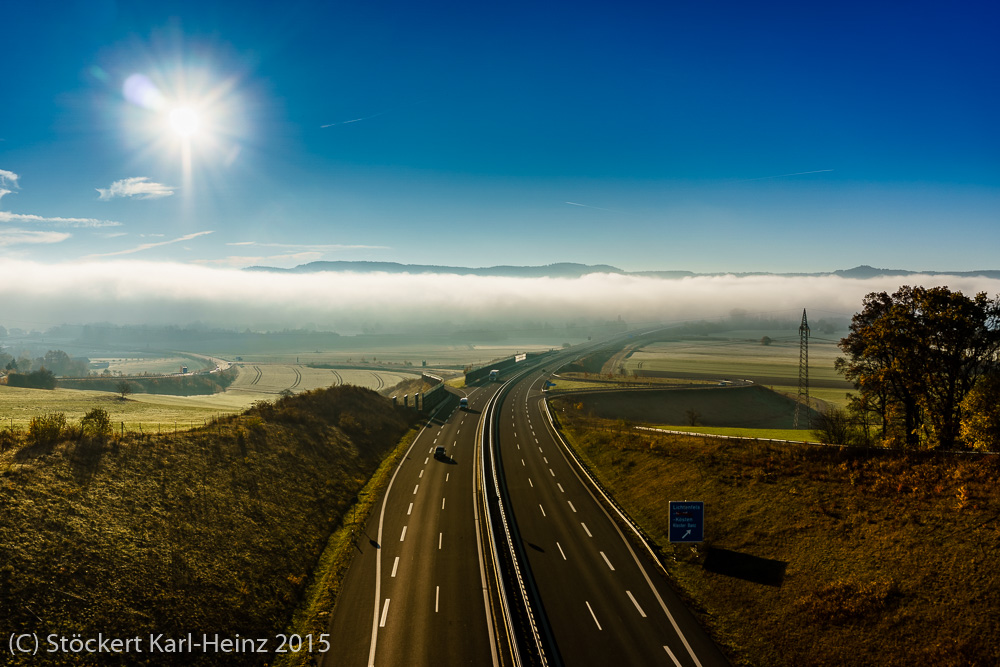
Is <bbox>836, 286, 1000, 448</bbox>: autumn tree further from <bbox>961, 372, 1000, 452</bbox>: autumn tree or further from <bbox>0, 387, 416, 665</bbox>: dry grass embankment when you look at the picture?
<bbox>0, 387, 416, 665</bbox>: dry grass embankment

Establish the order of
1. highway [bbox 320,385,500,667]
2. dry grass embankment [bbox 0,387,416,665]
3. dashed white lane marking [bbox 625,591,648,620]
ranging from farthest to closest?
dashed white lane marking [bbox 625,591,648,620] < highway [bbox 320,385,500,667] < dry grass embankment [bbox 0,387,416,665]

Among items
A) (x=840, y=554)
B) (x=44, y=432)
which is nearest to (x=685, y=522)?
(x=840, y=554)

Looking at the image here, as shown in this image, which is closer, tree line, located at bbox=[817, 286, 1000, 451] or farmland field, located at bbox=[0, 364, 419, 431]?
tree line, located at bbox=[817, 286, 1000, 451]

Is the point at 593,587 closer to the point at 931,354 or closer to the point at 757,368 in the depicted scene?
the point at 931,354

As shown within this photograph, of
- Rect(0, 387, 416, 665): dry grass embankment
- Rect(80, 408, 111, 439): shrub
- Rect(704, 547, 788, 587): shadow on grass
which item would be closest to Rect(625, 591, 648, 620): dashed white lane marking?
Rect(704, 547, 788, 587): shadow on grass

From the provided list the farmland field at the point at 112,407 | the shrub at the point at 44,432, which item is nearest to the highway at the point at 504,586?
the shrub at the point at 44,432

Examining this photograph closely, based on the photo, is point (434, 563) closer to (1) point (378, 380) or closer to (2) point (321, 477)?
(2) point (321, 477)

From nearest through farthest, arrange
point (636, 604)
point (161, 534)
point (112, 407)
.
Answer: point (636, 604)
point (161, 534)
point (112, 407)
